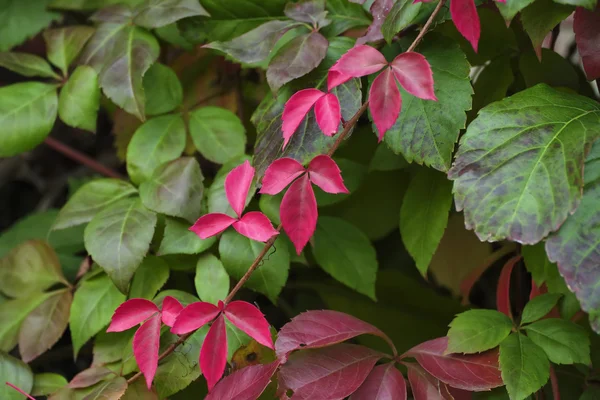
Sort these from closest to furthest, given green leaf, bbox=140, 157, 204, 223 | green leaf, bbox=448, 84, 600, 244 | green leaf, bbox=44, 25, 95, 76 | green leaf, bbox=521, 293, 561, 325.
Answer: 1. green leaf, bbox=448, 84, 600, 244
2. green leaf, bbox=521, 293, 561, 325
3. green leaf, bbox=140, 157, 204, 223
4. green leaf, bbox=44, 25, 95, 76

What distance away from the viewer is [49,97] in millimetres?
906

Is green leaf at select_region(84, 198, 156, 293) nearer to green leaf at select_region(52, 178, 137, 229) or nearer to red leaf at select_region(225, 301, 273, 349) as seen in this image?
green leaf at select_region(52, 178, 137, 229)

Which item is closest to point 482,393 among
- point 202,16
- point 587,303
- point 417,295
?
point 587,303

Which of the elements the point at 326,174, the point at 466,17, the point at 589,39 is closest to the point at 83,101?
the point at 326,174

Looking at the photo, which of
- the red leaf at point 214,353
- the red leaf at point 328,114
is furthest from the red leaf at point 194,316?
the red leaf at point 328,114

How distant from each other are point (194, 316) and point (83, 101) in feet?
1.33

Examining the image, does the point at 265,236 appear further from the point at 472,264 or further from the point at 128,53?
the point at 472,264

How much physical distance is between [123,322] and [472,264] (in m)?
0.68

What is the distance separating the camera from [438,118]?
69 cm

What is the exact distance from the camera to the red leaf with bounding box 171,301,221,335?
24.9 inches

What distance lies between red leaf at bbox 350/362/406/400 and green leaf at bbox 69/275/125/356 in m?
0.34

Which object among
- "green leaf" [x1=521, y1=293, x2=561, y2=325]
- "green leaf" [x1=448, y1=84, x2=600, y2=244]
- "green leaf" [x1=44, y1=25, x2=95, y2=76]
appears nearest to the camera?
"green leaf" [x1=448, y1=84, x2=600, y2=244]

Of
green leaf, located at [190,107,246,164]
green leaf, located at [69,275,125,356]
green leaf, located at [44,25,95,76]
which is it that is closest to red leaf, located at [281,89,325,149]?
green leaf, located at [190,107,246,164]

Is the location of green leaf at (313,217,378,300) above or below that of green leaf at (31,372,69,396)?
above
